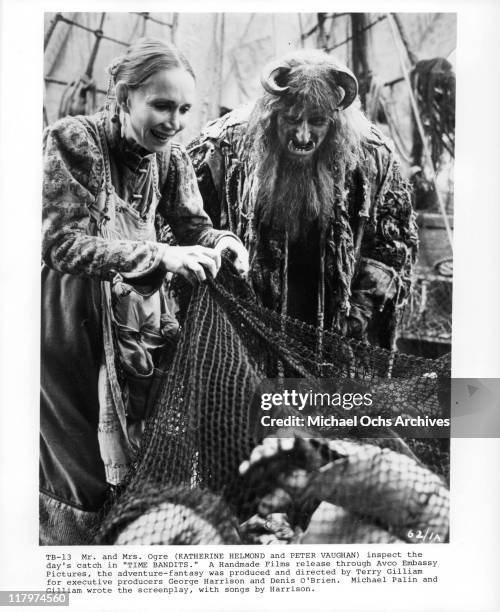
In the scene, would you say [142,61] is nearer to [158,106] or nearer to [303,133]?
[158,106]

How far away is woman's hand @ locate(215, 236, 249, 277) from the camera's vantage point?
1.96 metres

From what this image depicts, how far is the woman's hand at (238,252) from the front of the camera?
1959 millimetres

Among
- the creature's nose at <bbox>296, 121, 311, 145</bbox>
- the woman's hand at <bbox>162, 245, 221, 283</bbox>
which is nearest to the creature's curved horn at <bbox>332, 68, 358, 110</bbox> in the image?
the creature's nose at <bbox>296, 121, 311, 145</bbox>

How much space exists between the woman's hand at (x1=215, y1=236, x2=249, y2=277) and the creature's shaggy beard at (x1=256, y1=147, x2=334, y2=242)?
9cm

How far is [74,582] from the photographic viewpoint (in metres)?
1.92

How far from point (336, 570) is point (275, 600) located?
0.19 m

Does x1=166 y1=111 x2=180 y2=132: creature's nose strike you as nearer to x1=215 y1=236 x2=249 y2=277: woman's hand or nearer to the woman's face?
the woman's face

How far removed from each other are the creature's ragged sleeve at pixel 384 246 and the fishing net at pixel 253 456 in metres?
0.19

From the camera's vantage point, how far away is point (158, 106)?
6.28 ft

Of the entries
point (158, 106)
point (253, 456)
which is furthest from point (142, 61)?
point (253, 456)
